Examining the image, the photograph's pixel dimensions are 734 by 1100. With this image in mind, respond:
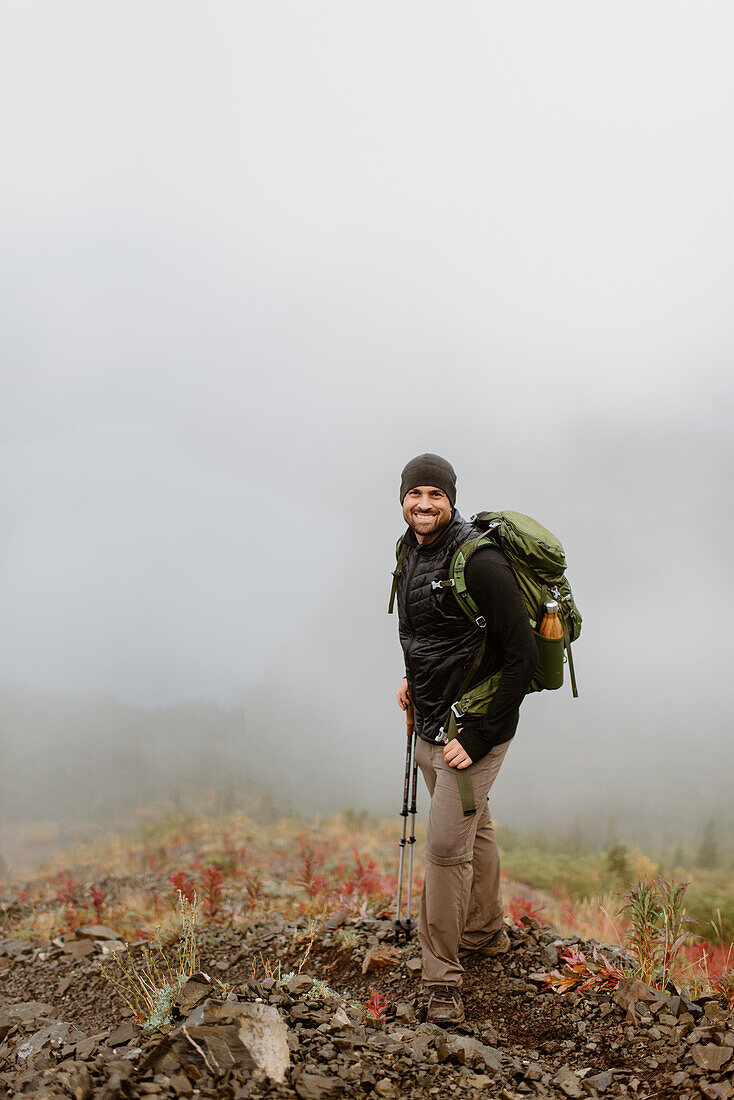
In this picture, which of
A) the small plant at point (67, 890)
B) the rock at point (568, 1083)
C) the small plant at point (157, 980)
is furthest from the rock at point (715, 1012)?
the small plant at point (67, 890)

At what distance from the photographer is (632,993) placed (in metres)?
5.24

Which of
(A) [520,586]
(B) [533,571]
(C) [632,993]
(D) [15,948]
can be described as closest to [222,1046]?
(C) [632,993]

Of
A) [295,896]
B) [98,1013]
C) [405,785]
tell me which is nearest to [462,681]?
[405,785]

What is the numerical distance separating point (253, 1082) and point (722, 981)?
3.53 meters

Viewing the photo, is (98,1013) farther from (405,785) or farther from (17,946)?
(405,785)

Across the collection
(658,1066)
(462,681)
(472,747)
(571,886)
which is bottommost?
(571,886)

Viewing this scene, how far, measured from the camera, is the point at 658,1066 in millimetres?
4551

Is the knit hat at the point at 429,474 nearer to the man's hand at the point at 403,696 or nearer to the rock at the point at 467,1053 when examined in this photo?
the man's hand at the point at 403,696

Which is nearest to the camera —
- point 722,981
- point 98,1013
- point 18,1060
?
point 18,1060

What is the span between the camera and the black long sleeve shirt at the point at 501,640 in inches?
196

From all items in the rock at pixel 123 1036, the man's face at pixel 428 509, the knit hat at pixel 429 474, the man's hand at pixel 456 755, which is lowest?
the rock at pixel 123 1036

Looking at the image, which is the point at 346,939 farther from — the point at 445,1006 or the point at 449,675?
the point at 449,675

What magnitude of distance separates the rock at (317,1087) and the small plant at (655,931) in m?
2.60

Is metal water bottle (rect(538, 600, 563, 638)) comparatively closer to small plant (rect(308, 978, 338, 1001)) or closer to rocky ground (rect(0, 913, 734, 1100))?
rocky ground (rect(0, 913, 734, 1100))
